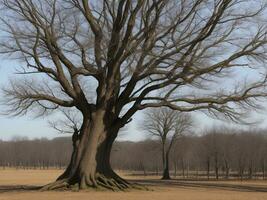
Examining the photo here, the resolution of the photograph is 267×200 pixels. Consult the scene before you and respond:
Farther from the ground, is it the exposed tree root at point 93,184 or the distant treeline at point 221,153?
the distant treeline at point 221,153

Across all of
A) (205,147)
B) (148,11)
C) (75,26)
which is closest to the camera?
(148,11)

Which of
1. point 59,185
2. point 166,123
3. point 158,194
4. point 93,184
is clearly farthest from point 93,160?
point 166,123

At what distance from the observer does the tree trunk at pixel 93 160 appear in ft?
81.0

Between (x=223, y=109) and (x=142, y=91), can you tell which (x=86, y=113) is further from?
(x=223, y=109)

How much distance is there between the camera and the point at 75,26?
26.5 meters

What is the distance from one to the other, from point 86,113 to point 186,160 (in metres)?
80.1

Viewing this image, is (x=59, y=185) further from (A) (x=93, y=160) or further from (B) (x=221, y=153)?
(B) (x=221, y=153)

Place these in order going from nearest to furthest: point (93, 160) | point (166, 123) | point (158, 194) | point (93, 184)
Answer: point (158, 194)
point (93, 184)
point (93, 160)
point (166, 123)

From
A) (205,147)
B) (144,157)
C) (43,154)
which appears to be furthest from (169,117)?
(43,154)

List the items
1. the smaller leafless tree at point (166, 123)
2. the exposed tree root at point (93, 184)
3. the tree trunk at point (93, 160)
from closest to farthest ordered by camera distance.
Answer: the exposed tree root at point (93, 184) → the tree trunk at point (93, 160) → the smaller leafless tree at point (166, 123)

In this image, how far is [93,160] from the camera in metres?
25.5

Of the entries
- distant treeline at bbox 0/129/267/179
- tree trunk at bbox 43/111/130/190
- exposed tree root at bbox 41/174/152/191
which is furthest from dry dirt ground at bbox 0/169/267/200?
distant treeline at bbox 0/129/267/179

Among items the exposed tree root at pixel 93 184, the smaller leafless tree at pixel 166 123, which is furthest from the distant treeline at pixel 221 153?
the exposed tree root at pixel 93 184

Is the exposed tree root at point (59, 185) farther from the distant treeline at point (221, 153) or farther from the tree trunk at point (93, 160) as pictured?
the distant treeline at point (221, 153)
